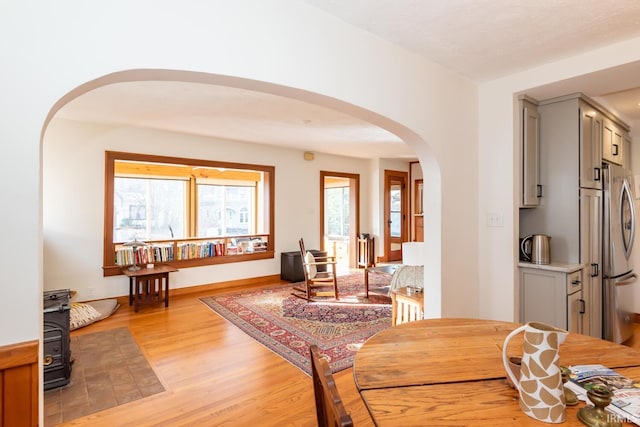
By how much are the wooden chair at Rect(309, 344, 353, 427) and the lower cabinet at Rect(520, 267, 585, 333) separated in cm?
249

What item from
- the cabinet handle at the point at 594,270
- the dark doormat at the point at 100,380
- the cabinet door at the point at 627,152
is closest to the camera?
the dark doormat at the point at 100,380

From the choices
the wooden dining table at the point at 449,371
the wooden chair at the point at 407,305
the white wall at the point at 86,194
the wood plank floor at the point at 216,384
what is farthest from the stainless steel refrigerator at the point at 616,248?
the white wall at the point at 86,194

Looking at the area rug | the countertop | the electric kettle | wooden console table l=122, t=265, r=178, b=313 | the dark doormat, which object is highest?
the electric kettle

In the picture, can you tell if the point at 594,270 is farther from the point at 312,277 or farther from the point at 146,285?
the point at 146,285

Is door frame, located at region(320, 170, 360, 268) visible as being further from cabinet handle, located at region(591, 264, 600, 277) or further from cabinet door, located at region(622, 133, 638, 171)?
cabinet handle, located at region(591, 264, 600, 277)

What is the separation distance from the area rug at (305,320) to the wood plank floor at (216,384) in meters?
0.17

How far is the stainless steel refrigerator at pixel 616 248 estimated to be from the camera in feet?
10.1

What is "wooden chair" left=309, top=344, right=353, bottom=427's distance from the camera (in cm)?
70

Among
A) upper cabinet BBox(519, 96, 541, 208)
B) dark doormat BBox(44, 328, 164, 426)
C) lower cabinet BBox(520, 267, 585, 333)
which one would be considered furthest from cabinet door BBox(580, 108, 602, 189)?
dark doormat BBox(44, 328, 164, 426)

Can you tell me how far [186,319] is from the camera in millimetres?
3969

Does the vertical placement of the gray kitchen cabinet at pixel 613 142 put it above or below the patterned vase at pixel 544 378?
above

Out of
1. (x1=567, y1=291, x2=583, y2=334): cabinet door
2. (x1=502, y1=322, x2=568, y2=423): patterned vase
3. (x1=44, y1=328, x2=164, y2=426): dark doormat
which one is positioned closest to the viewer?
(x1=502, y1=322, x2=568, y2=423): patterned vase

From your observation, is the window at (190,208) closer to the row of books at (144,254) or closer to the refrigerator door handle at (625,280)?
the row of books at (144,254)

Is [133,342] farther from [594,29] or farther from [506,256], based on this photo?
[594,29]
